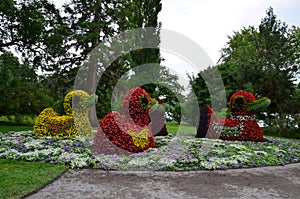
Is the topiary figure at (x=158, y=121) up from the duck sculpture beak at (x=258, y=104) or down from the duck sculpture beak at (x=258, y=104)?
down

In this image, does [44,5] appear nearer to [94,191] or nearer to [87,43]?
[87,43]

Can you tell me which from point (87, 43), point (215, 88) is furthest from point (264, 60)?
point (87, 43)

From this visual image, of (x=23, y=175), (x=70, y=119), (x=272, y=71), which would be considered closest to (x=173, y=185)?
(x=23, y=175)

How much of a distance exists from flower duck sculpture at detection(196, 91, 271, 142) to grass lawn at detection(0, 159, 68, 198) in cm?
776

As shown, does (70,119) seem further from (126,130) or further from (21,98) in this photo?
(21,98)

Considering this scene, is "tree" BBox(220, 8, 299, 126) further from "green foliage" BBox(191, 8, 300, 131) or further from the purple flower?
the purple flower

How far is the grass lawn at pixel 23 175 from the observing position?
4.10 m

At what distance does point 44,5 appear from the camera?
18.2 m

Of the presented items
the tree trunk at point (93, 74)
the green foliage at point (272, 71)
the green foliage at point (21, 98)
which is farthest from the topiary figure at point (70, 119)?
the green foliage at point (272, 71)

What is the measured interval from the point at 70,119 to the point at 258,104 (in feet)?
25.7

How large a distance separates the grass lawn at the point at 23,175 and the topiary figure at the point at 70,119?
13.3 feet

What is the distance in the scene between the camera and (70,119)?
1049 cm

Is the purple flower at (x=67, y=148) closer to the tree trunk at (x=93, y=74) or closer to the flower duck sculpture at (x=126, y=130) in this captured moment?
the flower duck sculpture at (x=126, y=130)

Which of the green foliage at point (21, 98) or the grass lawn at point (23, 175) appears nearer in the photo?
the grass lawn at point (23, 175)
